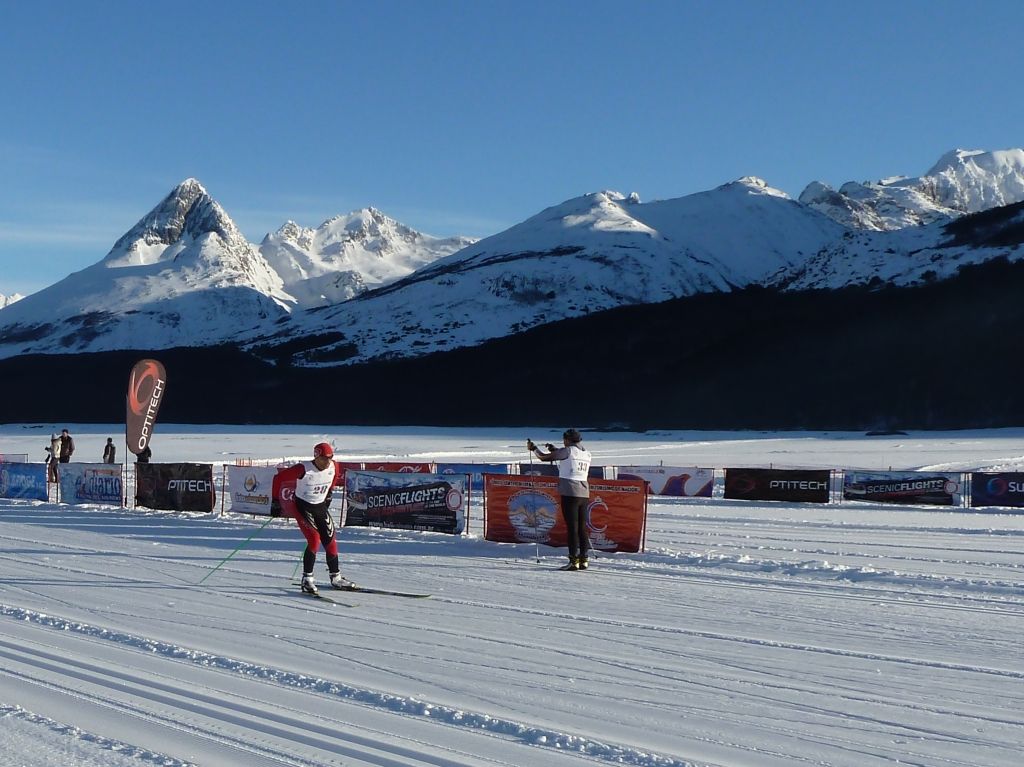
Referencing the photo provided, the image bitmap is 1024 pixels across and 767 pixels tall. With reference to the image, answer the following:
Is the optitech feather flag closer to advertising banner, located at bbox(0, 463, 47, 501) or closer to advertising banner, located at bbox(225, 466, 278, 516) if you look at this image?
advertising banner, located at bbox(225, 466, 278, 516)

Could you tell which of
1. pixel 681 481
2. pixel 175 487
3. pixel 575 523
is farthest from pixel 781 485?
pixel 175 487

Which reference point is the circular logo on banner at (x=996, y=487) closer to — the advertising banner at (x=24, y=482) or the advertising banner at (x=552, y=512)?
the advertising banner at (x=552, y=512)

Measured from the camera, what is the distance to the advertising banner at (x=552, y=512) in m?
12.8

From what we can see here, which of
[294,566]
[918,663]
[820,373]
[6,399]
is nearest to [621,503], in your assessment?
[294,566]

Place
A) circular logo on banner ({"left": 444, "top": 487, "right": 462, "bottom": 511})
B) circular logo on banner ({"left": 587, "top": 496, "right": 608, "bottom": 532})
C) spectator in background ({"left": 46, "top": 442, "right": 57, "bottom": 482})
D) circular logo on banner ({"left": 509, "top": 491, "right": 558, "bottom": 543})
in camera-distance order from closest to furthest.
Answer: circular logo on banner ({"left": 587, "top": 496, "right": 608, "bottom": 532}) → circular logo on banner ({"left": 509, "top": 491, "right": 558, "bottom": 543}) → circular logo on banner ({"left": 444, "top": 487, "right": 462, "bottom": 511}) → spectator in background ({"left": 46, "top": 442, "right": 57, "bottom": 482})

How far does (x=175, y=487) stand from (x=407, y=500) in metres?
6.04

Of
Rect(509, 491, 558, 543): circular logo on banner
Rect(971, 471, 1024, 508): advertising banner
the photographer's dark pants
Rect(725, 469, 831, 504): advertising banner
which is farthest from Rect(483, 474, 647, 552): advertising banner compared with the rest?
Rect(971, 471, 1024, 508): advertising banner

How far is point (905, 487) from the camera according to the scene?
2111 centimetres

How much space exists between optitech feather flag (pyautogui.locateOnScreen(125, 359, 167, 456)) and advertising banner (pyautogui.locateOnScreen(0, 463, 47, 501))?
2.79m

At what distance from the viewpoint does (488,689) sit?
21.2 feet

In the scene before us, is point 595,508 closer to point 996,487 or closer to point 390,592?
point 390,592

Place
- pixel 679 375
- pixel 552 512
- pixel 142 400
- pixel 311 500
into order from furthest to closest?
pixel 679 375 → pixel 142 400 → pixel 552 512 → pixel 311 500

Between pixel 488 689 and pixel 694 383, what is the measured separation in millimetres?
97514

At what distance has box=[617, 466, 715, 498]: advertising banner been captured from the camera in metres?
22.9
